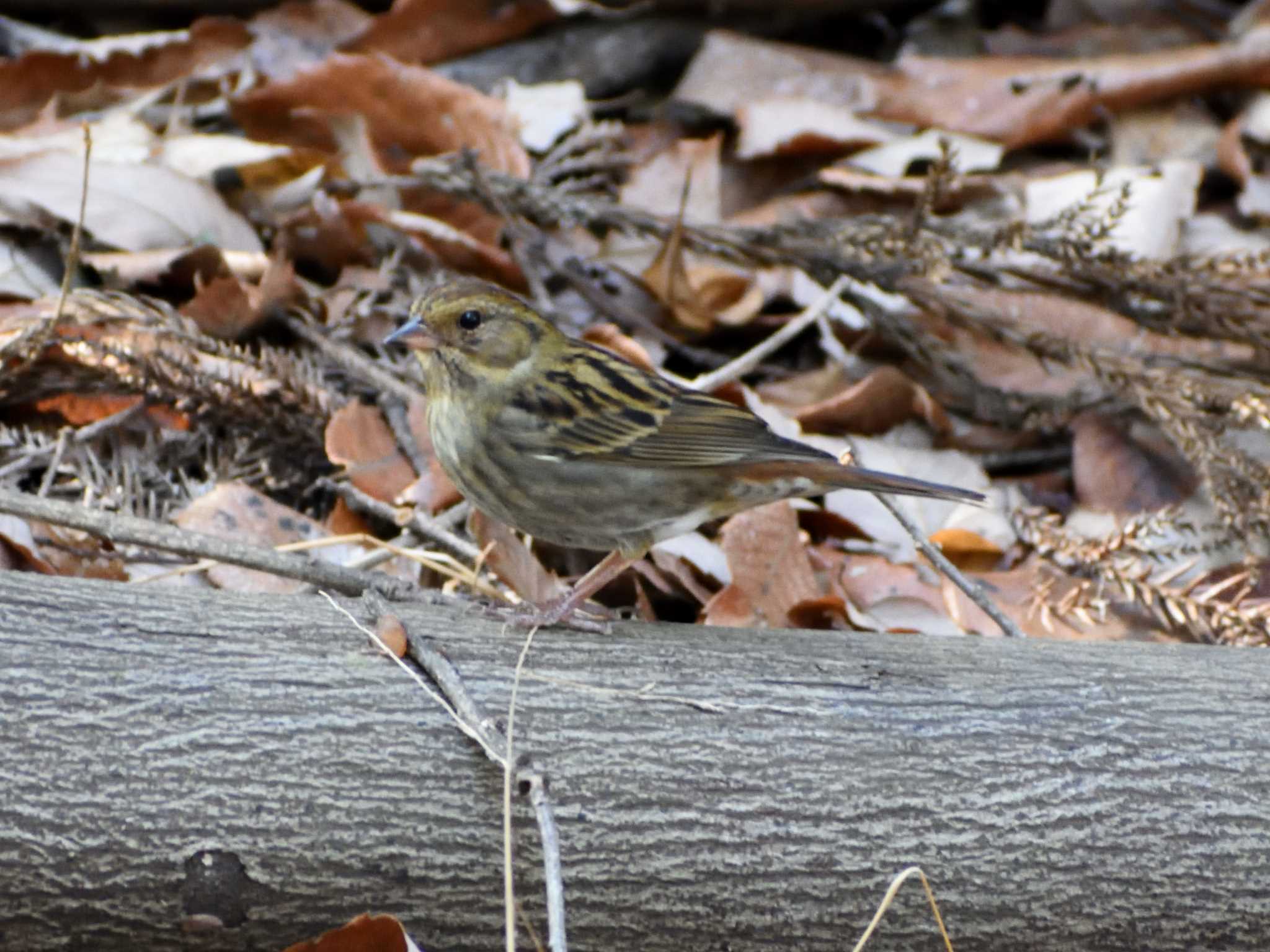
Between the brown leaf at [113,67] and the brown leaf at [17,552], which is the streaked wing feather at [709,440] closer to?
the brown leaf at [17,552]

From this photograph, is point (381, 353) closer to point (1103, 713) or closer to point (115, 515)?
point (115, 515)

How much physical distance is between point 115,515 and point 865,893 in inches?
73.0

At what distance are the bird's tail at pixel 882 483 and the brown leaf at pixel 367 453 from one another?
131cm

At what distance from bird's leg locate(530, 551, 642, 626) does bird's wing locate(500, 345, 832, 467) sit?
261mm

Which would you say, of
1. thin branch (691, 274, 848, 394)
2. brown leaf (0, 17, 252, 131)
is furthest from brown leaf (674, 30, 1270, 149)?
brown leaf (0, 17, 252, 131)

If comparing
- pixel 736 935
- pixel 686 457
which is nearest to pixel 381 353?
pixel 686 457

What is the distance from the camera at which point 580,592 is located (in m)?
3.35

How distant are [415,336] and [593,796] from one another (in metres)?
1.57

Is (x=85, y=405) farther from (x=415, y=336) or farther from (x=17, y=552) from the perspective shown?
(x=415, y=336)

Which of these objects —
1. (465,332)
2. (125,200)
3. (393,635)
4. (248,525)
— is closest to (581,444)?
(465,332)

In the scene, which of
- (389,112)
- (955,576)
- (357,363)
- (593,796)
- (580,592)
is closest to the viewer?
(593,796)

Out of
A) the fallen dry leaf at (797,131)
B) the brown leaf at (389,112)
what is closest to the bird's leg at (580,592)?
the brown leaf at (389,112)

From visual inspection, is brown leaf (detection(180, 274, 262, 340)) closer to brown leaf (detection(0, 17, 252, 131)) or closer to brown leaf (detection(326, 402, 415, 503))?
brown leaf (detection(326, 402, 415, 503))

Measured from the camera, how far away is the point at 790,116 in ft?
19.4
